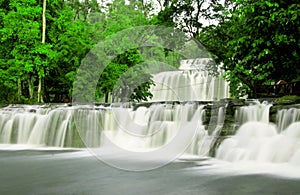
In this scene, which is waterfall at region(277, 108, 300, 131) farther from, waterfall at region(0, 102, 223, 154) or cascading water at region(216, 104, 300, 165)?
waterfall at region(0, 102, 223, 154)

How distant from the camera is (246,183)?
6.31 metres

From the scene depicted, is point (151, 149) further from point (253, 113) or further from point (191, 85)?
point (191, 85)

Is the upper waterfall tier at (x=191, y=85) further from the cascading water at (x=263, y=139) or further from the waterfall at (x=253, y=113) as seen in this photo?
the cascading water at (x=263, y=139)

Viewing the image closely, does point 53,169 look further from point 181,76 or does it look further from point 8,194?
point 181,76

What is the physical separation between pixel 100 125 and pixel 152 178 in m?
5.83

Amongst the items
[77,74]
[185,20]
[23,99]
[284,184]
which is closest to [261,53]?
[185,20]

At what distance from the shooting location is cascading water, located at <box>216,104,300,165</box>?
7.97 metres

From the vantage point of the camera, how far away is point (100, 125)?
40.7ft

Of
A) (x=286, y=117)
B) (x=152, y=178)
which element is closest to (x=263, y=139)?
(x=286, y=117)

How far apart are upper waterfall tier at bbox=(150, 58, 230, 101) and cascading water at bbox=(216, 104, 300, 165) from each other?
15.4 metres

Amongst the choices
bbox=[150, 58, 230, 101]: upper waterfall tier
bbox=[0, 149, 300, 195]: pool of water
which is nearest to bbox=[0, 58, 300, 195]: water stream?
bbox=[0, 149, 300, 195]: pool of water

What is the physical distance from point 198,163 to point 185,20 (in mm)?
9922

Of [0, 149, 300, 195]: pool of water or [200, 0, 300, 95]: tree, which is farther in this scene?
[200, 0, 300, 95]: tree

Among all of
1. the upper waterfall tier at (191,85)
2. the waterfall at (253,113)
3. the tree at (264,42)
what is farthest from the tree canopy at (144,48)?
the upper waterfall tier at (191,85)
